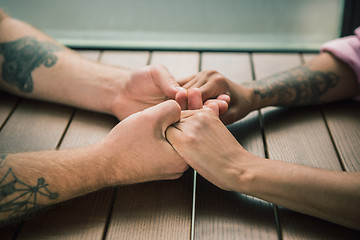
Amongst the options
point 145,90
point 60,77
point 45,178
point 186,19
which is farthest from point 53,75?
point 186,19

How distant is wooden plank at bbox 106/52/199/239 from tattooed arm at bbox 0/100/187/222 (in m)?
0.04

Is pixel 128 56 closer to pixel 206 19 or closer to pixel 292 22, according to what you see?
→ pixel 206 19

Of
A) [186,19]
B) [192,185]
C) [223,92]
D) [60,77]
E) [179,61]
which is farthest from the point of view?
[186,19]

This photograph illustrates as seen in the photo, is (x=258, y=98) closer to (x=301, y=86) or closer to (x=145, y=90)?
(x=301, y=86)

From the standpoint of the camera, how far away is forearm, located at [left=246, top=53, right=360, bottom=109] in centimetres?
116

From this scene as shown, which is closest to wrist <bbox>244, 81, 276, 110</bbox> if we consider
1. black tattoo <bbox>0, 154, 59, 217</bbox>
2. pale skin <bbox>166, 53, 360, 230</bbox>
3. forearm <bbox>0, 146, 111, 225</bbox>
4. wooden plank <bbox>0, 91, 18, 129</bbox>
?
pale skin <bbox>166, 53, 360, 230</bbox>

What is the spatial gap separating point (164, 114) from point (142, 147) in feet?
0.34

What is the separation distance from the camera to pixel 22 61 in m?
1.18

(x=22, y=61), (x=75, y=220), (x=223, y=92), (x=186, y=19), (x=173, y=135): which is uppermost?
(x=186, y=19)

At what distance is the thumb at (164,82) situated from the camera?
100 centimetres

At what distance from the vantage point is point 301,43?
1632mm

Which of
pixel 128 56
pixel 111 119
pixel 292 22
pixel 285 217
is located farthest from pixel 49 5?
pixel 285 217

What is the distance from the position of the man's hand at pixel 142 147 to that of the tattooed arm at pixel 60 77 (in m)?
0.21

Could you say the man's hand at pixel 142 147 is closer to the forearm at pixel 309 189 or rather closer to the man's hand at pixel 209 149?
the man's hand at pixel 209 149
